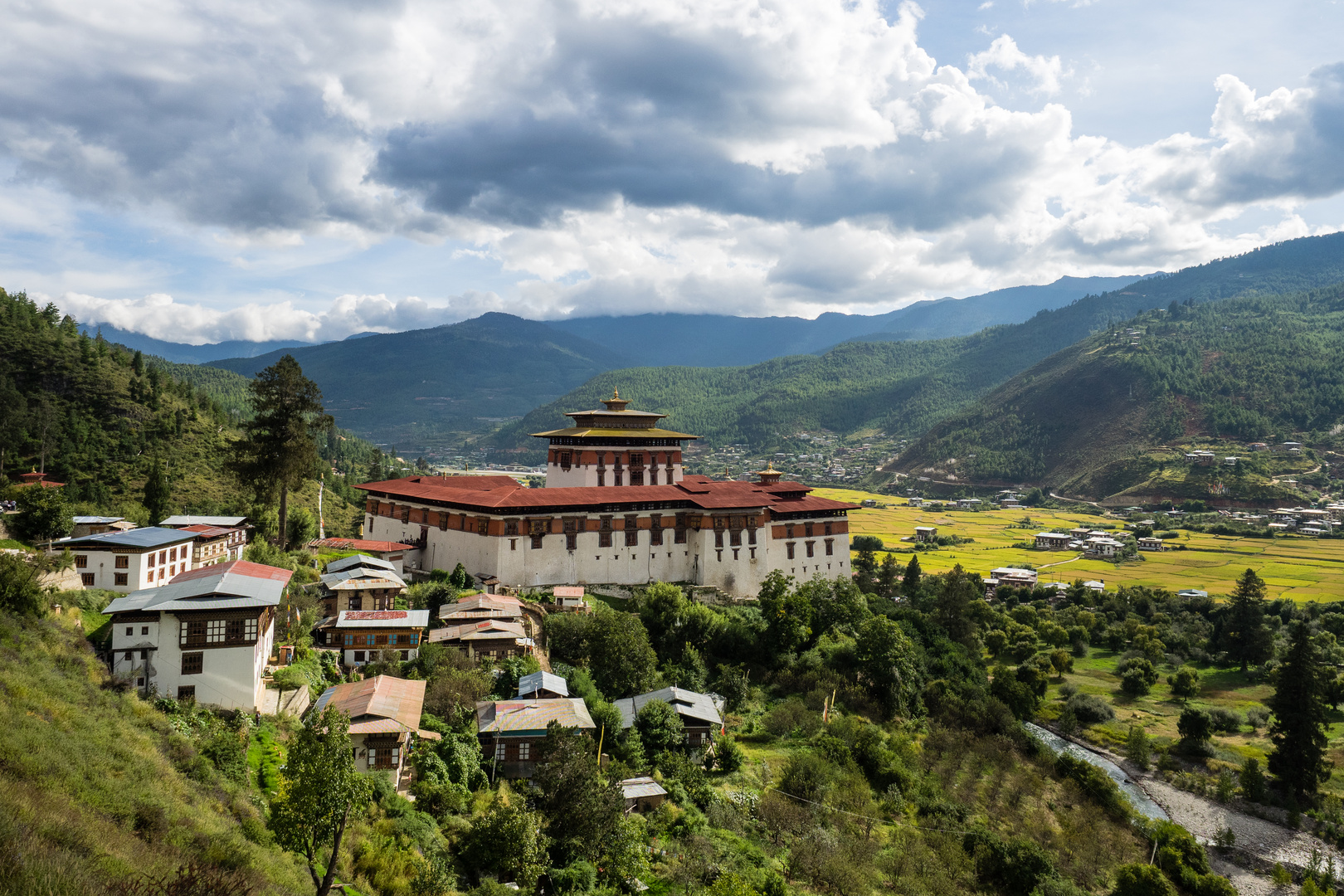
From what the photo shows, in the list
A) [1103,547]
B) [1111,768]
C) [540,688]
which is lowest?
[1111,768]

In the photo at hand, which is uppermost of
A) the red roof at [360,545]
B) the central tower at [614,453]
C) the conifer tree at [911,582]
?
Answer: the central tower at [614,453]

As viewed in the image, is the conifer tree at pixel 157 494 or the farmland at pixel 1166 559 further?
the farmland at pixel 1166 559

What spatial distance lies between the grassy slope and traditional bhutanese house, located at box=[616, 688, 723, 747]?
1939cm

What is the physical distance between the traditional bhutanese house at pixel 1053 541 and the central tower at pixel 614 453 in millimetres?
89069

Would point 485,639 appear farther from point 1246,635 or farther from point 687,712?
point 1246,635

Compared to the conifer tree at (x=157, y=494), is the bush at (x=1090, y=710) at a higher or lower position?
lower

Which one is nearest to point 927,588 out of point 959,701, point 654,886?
point 959,701

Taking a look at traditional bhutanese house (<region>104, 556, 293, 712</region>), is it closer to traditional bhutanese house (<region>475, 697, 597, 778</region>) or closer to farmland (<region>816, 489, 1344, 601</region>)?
traditional bhutanese house (<region>475, 697, 597, 778</region>)

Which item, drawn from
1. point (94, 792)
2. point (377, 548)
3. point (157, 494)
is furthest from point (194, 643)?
point (157, 494)

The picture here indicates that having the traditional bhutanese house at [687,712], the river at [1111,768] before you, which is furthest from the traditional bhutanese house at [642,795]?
the river at [1111,768]

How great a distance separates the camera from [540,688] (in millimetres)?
37469

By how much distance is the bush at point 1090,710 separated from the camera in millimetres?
64062

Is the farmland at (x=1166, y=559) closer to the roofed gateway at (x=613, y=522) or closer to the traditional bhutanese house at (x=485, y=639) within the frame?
the roofed gateway at (x=613, y=522)

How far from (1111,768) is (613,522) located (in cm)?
3833
